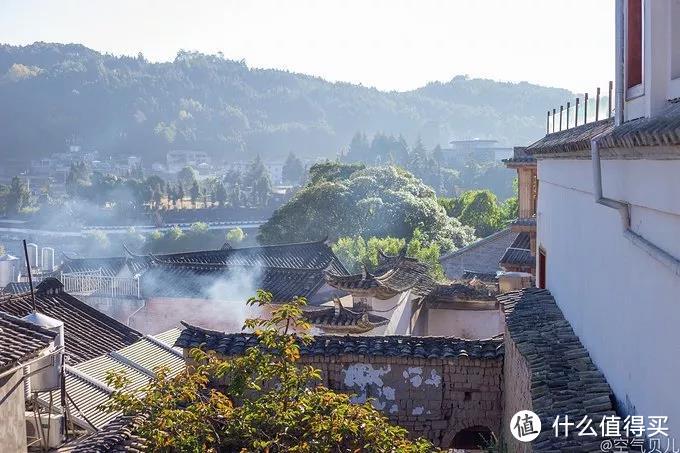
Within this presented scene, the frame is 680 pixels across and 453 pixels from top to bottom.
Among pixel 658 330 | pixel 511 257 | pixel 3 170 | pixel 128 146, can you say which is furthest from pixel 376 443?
pixel 128 146

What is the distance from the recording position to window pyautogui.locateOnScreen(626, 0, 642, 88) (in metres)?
6.88

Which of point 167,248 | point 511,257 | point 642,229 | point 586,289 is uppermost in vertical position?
point 642,229

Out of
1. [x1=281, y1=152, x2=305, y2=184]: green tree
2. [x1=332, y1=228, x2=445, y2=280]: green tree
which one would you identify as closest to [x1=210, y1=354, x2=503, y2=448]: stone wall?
[x1=332, y1=228, x2=445, y2=280]: green tree

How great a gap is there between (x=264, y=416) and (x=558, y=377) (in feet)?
8.31

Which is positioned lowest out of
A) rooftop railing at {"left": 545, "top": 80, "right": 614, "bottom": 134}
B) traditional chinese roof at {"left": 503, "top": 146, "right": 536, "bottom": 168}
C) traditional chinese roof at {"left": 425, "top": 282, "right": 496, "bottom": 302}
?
traditional chinese roof at {"left": 425, "top": 282, "right": 496, "bottom": 302}

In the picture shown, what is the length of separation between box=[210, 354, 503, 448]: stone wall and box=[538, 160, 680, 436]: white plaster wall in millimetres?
1888

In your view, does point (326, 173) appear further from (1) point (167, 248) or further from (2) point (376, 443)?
(2) point (376, 443)

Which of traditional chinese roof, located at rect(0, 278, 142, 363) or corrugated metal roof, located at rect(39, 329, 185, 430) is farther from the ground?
traditional chinese roof, located at rect(0, 278, 142, 363)

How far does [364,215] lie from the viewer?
46344 mm

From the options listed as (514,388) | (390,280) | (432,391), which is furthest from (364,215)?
(514,388)

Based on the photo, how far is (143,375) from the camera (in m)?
15.6

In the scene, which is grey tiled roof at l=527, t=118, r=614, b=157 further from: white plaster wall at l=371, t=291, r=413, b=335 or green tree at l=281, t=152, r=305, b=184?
green tree at l=281, t=152, r=305, b=184

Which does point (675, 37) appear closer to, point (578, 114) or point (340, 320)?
point (578, 114)

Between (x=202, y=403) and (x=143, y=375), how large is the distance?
25.9 feet
